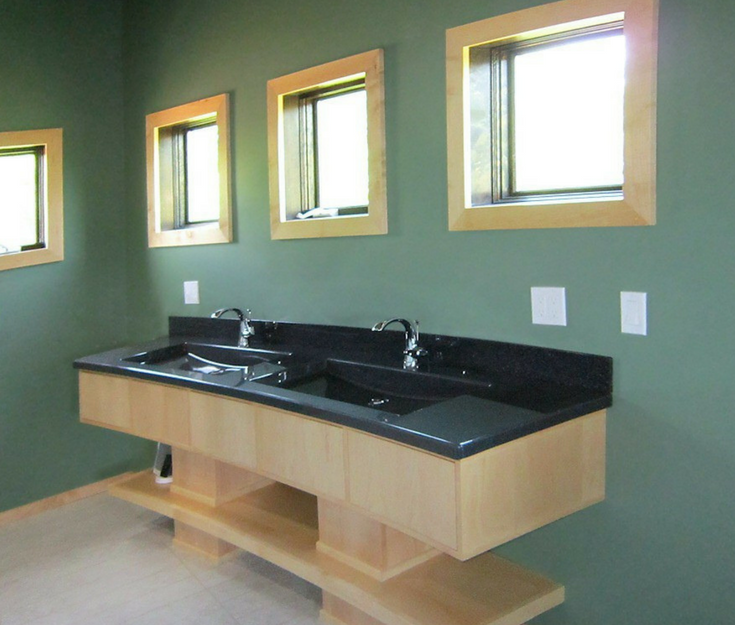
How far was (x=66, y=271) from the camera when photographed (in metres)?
3.74

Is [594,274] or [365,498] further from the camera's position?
[594,274]

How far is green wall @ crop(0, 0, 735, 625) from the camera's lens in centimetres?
194

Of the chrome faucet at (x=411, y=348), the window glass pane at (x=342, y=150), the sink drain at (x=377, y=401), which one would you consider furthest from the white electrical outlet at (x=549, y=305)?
the window glass pane at (x=342, y=150)

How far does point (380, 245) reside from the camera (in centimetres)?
276

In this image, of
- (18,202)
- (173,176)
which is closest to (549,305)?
(173,176)

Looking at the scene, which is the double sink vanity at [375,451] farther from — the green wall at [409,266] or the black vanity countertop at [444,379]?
the green wall at [409,266]

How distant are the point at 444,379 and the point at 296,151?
1.31 metres

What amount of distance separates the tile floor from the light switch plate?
1.44m

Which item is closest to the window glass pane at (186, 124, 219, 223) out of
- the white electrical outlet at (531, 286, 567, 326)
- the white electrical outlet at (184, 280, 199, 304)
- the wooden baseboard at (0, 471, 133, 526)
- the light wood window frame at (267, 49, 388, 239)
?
the white electrical outlet at (184, 280, 199, 304)

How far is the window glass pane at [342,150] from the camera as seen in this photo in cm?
300

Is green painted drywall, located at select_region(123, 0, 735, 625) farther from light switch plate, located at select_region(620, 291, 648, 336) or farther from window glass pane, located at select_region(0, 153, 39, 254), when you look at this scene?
window glass pane, located at select_region(0, 153, 39, 254)

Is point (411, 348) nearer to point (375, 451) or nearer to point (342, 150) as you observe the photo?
point (375, 451)

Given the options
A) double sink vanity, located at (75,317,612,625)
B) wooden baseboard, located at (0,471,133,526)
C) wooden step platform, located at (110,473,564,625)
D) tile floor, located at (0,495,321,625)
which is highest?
double sink vanity, located at (75,317,612,625)

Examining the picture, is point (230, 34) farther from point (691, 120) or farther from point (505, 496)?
point (505, 496)
